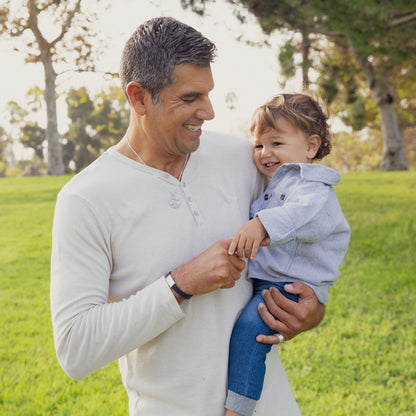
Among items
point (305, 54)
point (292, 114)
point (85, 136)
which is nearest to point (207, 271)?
point (292, 114)

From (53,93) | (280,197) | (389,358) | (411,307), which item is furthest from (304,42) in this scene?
(280,197)

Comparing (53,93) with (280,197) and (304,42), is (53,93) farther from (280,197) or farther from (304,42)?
(280,197)

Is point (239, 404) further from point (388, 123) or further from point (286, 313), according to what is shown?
point (388, 123)

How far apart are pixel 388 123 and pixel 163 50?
1561 cm

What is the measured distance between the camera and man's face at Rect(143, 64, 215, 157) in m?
1.66

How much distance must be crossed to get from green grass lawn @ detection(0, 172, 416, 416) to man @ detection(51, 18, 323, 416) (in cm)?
224

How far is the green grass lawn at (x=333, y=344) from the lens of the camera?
373cm

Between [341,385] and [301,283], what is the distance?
7.88 ft

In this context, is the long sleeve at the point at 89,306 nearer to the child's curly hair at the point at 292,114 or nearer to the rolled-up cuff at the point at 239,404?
the rolled-up cuff at the point at 239,404

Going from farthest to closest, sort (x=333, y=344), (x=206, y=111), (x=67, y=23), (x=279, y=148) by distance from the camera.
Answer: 1. (x=67, y=23)
2. (x=333, y=344)
3. (x=279, y=148)
4. (x=206, y=111)

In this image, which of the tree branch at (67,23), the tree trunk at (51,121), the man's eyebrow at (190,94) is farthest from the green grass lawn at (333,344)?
the tree trunk at (51,121)

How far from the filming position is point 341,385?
154 inches

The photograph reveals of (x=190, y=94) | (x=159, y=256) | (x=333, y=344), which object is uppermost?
(x=190, y=94)

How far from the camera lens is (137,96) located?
5.66 feet
